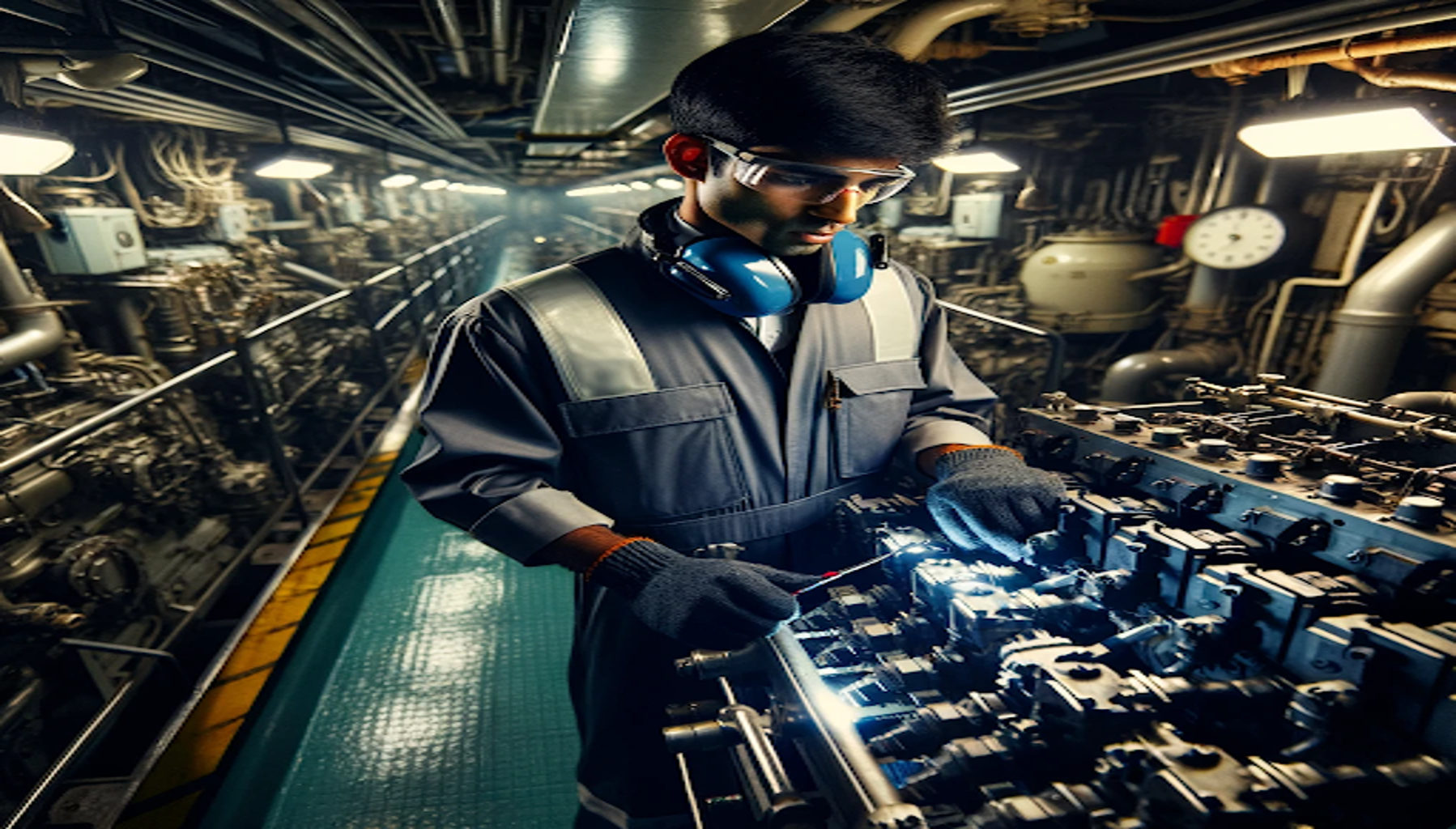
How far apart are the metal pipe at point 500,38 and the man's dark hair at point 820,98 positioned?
2.03m

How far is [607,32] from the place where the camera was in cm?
262

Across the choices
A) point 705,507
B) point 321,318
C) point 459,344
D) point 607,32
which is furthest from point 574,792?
point 321,318

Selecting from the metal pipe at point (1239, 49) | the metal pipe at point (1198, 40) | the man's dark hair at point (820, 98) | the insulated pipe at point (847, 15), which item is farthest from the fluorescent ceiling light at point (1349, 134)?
the man's dark hair at point (820, 98)

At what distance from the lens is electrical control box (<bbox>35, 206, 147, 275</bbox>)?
3.88 meters

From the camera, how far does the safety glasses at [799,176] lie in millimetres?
1196

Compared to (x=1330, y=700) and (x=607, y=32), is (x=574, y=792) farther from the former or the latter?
(x=607, y=32)

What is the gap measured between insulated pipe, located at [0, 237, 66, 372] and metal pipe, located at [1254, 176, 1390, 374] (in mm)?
8106

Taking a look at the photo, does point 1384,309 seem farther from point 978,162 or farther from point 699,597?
point 699,597

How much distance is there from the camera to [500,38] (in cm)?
333

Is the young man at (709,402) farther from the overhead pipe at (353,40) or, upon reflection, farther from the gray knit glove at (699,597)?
the overhead pipe at (353,40)

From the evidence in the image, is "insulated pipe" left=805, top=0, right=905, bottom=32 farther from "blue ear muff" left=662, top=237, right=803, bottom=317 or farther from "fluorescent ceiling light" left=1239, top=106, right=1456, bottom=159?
"fluorescent ceiling light" left=1239, top=106, right=1456, bottom=159

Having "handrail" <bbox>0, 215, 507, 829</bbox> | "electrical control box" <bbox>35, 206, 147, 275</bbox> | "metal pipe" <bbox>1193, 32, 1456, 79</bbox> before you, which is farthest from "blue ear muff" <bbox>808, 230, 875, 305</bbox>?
"electrical control box" <bbox>35, 206, 147, 275</bbox>

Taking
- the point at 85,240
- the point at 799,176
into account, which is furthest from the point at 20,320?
the point at 799,176

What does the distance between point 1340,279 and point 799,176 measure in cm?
601
